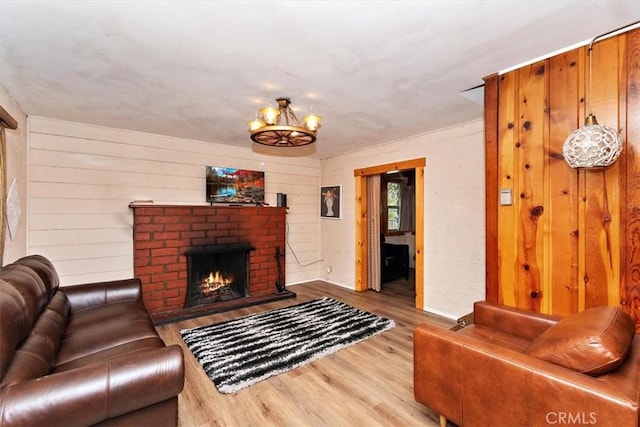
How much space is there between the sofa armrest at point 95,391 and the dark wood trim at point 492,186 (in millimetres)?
2221

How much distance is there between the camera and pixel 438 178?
12.6ft

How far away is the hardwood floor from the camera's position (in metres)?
1.88

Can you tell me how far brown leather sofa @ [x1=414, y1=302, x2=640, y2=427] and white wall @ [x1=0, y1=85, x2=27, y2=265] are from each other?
3201 mm

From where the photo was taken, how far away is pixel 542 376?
4.05 ft

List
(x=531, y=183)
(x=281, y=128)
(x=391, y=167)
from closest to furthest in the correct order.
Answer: (x=531, y=183), (x=281, y=128), (x=391, y=167)

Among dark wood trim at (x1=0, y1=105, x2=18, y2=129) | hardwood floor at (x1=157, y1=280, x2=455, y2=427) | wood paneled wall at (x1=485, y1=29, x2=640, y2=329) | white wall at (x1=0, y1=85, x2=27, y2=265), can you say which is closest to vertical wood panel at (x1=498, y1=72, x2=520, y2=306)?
wood paneled wall at (x1=485, y1=29, x2=640, y2=329)

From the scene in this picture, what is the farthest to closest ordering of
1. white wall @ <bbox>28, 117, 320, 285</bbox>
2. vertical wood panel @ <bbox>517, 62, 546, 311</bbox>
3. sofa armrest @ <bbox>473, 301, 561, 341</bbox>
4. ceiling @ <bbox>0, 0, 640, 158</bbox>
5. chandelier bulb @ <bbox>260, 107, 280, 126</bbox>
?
white wall @ <bbox>28, 117, 320, 285</bbox>, chandelier bulb @ <bbox>260, 107, 280, 126</bbox>, vertical wood panel @ <bbox>517, 62, 546, 311</bbox>, sofa armrest @ <bbox>473, 301, 561, 341</bbox>, ceiling @ <bbox>0, 0, 640, 158</bbox>

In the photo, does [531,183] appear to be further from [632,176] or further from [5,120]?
[5,120]

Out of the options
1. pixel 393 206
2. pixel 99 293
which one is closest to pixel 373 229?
pixel 393 206

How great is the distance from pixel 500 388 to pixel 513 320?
80 cm

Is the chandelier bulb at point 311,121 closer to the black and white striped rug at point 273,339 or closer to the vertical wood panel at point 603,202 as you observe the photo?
the vertical wood panel at point 603,202

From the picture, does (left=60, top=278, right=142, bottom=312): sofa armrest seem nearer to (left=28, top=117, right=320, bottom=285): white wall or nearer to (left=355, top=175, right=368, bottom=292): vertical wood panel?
(left=28, top=117, right=320, bottom=285): white wall

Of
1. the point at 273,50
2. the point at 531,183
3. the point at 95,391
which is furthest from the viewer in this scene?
the point at 531,183

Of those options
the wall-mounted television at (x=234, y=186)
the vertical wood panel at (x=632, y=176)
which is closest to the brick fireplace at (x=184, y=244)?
the wall-mounted television at (x=234, y=186)
